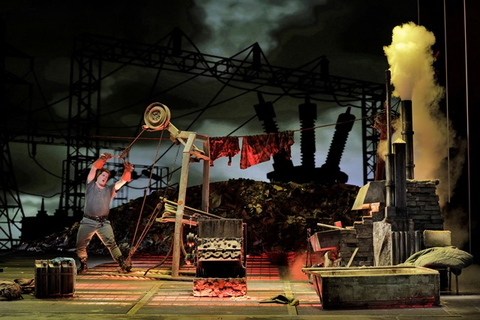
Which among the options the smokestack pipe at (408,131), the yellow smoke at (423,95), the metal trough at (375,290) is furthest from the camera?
the yellow smoke at (423,95)

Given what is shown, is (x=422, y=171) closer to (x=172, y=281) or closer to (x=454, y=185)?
(x=454, y=185)

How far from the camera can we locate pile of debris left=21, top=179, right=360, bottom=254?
1906 cm

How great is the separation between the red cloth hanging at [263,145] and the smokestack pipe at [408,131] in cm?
427

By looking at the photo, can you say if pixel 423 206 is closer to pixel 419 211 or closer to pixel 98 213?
pixel 419 211

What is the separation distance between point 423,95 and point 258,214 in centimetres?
939

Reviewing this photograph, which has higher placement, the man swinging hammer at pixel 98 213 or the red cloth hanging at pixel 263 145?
the red cloth hanging at pixel 263 145

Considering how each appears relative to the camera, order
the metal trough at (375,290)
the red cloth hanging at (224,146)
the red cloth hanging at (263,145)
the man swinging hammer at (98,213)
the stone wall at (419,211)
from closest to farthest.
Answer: the metal trough at (375,290) → the stone wall at (419,211) → the man swinging hammer at (98,213) → the red cloth hanging at (224,146) → the red cloth hanging at (263,145)

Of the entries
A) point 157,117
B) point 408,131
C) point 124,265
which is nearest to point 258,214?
point 124,265

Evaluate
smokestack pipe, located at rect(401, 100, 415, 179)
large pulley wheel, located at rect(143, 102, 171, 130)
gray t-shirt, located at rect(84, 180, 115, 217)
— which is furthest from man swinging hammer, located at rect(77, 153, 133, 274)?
smokestack pipe, located at rect(401, 100, 415, 179)

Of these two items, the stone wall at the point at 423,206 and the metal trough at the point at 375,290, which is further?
the stone wall at the point at 423,206

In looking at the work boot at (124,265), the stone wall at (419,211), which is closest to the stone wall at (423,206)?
the stone wall at (419,211)

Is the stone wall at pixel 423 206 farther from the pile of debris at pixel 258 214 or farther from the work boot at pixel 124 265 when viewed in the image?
the pile of debris at pixel 258 214

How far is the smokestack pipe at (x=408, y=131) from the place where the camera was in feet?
34.7

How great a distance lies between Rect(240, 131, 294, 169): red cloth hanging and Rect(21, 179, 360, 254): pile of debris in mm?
4820
